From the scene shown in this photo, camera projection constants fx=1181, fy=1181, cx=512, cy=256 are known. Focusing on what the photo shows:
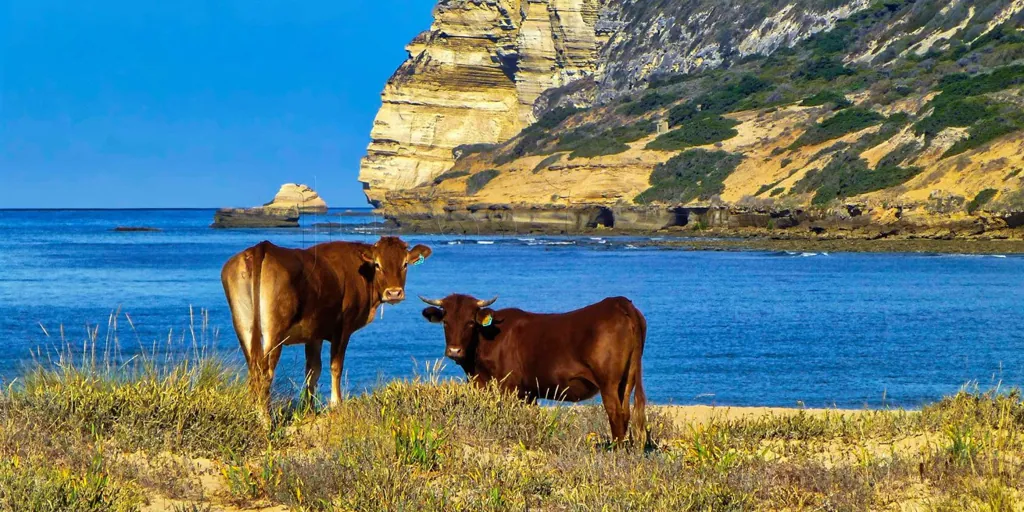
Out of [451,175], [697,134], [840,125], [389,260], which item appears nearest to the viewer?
[389,260]

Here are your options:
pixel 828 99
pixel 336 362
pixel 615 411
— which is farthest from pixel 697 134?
pixel 615 411

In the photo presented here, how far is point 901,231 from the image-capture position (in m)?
54.8

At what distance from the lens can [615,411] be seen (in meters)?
8.39

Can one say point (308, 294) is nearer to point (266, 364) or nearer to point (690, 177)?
point (266, 364)

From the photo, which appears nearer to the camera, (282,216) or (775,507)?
(775,507)

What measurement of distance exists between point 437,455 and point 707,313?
80.4 ft

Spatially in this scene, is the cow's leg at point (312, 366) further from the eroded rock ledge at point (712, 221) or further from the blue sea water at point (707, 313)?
the eroded rock ledge at point (712, 221)

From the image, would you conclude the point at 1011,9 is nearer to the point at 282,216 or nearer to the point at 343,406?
the point at 282,216

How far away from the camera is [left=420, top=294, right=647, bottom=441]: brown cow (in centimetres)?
845

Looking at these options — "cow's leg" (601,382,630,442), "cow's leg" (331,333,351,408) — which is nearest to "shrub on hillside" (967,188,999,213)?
"cow's leg" (331,333,351,408)

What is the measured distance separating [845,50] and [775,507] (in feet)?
300

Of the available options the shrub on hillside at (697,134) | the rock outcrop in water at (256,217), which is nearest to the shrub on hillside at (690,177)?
the shrub on hillside at (697,134)

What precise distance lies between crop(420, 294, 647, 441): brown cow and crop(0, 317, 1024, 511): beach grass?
27 cm

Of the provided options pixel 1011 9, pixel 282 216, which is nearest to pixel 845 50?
pixel 1011 9
